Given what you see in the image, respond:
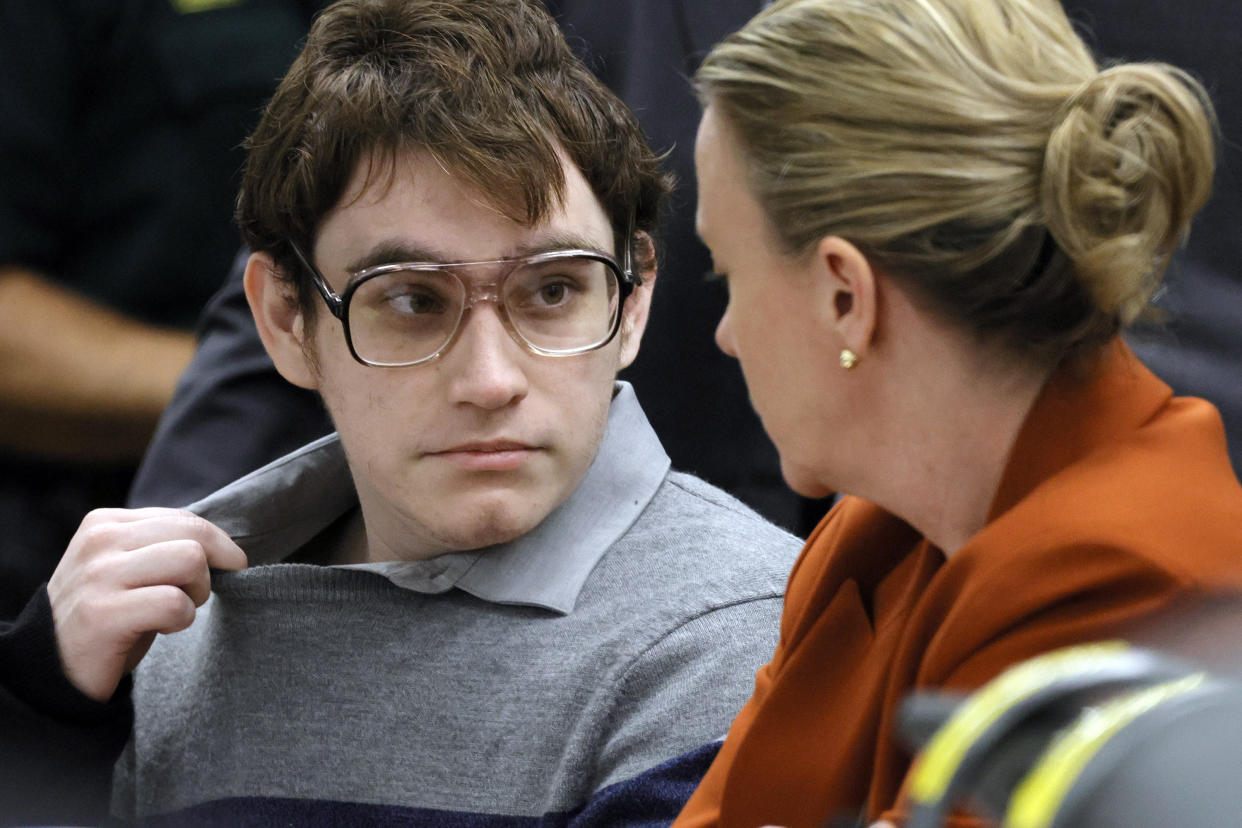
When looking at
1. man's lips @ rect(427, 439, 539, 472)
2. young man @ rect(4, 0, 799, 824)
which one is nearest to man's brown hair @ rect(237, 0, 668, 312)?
young man @ rect(4, 0, 799, 824)

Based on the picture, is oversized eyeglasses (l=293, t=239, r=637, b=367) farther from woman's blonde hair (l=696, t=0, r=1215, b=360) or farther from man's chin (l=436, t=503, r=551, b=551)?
woman's blonde hair (l=696, t=0, r=1215, b=360)

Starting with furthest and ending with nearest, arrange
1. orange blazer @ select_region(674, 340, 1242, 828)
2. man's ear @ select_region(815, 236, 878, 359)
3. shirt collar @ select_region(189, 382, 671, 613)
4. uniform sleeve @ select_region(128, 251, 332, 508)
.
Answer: uniform sleeve @ select_region(128, 251, 332, 508)
shirt collar @ select_region(189, 382, 671, 613)
man's ear @ select_region(815, 236, 878, 359)
orange blazer @ select_region(674, 340, 1242, 828)

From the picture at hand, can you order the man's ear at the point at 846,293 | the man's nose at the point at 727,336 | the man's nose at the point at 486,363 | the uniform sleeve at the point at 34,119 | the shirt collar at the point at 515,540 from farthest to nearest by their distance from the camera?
the uniform sleeve at the point at 34,119 < the shirt collar at the point at 515,540 < the man's nose at the point at 486,363 < the man's nose at the point at 727,336 < the man's ear at the point at 846,293

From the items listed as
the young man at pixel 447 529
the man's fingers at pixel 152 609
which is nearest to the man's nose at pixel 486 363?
the young man at pixel 447 529

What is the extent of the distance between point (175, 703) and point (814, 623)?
0.85 metres

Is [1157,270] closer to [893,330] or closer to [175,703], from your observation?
[893,330]

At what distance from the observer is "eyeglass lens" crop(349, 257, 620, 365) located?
1.40 metres

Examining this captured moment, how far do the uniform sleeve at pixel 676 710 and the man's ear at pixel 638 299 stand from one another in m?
0.32

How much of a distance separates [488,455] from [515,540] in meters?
0.13

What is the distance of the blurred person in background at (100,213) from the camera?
6.48 ft

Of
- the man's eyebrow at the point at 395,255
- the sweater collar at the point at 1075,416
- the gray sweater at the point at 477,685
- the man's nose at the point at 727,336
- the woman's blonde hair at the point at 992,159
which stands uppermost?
the woman's blonde hair at the point at 992,159

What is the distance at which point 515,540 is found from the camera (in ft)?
4.92

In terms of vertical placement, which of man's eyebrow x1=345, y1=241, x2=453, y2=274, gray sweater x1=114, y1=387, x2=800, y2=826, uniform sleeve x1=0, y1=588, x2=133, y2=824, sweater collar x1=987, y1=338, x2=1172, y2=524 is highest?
sweater collar x1=987, y1=338, x2=1172, y2=524

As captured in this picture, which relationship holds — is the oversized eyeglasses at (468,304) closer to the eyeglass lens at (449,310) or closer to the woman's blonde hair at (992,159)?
the eyeglass lens at (449,310)
